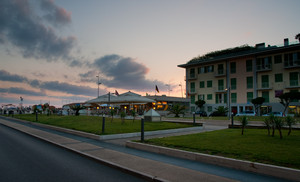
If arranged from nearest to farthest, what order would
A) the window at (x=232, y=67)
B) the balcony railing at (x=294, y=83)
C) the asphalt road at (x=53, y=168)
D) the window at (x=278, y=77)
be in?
1. the asphalt road at (x=53, y=168)
2. the balcony railing at (x=294, y=83)
3. the window at (x=278, y=77)
4. the window at (x=232, y=67)

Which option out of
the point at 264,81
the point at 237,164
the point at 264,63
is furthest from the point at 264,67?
the point at 237,164

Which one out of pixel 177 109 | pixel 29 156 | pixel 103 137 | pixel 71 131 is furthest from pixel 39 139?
pixel 177 109

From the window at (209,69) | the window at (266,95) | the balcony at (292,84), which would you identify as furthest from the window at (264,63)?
the window at (209,69)

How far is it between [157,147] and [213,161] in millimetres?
2577

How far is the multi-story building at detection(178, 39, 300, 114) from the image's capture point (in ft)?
133

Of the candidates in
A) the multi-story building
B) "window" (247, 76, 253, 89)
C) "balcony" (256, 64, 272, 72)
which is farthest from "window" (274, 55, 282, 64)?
"window" (247, 76, 253, 89)

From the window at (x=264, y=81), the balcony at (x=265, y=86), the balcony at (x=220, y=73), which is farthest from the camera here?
the balcony at (x=220, y=73)

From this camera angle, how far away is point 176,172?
6.19m

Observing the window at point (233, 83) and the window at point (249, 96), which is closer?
the window at point (249, 96)

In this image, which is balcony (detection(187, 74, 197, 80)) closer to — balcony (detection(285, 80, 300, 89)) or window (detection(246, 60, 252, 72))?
window (detection(246, 60, 252, 72))

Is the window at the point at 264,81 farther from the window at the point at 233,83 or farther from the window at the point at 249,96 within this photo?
the window at the point at 233,83

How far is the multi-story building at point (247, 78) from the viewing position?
40.7 metres

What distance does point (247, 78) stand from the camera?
4572 centimetres

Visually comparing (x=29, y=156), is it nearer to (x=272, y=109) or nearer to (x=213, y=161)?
(x=213, y=161)
